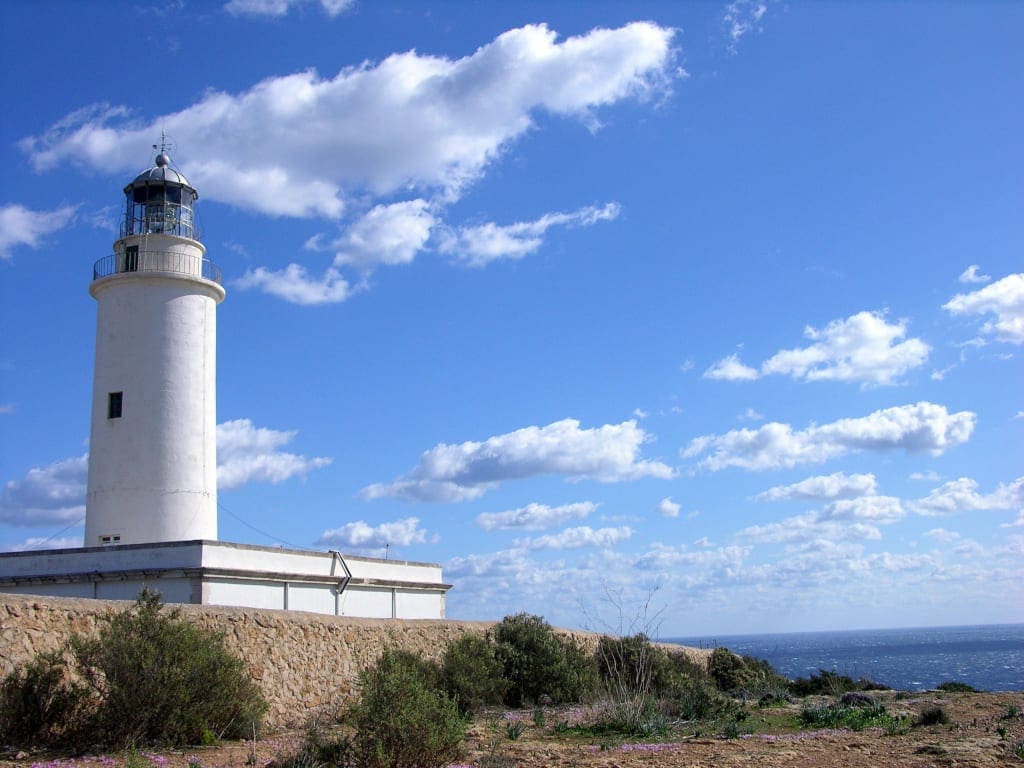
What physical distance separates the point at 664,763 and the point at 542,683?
26.1 ft

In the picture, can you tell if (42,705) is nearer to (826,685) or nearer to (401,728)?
(401,728)

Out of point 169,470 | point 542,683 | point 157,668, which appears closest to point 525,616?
point 542,683

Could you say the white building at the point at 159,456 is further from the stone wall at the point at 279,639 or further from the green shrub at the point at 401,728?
the green shrub at the point at 401,728

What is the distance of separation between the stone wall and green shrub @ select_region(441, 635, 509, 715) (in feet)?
2.50

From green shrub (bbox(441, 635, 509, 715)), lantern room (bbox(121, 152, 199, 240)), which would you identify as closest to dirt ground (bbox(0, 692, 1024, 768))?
green shrub (bbox(441, 635, 509, 715))

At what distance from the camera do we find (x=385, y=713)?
9.37 meters

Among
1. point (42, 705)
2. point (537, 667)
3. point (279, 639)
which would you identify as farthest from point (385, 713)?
point (537, 667)

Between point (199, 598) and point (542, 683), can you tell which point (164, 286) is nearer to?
point (199, 598)

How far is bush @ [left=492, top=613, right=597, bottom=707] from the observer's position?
1803cm

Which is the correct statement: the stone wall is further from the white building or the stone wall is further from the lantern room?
the lantern room

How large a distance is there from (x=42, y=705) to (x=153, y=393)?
41.0 ft

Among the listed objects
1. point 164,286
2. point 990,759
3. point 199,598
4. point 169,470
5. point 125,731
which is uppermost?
point 164,286

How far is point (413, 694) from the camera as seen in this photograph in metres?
9.70

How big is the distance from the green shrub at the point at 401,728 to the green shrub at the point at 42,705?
317 cm
